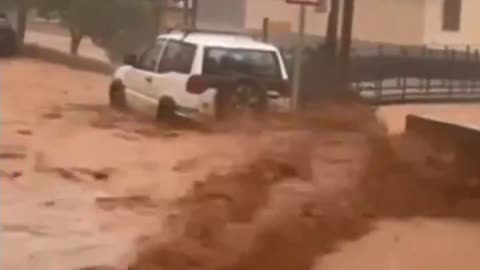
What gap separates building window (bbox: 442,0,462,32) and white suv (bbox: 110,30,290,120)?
1.00 ft

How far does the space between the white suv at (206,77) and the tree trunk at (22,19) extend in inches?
6.6

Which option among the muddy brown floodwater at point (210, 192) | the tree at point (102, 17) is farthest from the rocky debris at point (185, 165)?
the tree at point (102, 17)

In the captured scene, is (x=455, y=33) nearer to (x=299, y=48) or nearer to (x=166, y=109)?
(x=299, y=48)

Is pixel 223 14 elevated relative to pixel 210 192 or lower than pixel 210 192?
elevated

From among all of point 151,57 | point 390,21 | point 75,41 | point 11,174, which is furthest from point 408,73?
point 11,174

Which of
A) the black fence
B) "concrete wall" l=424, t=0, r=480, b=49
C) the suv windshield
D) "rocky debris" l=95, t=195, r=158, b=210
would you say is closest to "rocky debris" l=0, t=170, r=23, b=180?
"rocky debris" l=95, t=195, r=158, b=210

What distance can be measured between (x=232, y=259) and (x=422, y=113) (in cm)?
58

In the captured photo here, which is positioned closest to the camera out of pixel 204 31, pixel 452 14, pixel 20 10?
pixel 20 10

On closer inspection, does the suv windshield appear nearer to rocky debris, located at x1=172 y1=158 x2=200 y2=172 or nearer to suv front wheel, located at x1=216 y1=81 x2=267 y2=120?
suv front wheel, located at x1=216 y1=81 x2=267 y2=120

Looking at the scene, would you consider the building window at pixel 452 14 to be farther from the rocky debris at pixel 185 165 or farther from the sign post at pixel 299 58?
the rocky debris at pixel 185 165

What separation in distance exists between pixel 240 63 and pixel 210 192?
227 mm

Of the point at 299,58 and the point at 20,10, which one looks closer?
the point at 20,10

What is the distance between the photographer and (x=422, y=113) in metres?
1.99

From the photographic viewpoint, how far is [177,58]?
6.07ft
